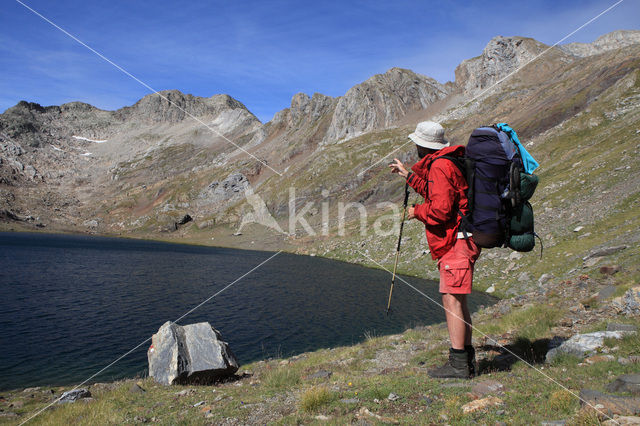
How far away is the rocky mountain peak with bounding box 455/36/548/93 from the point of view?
453ft

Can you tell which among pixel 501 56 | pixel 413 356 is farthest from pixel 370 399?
pixel 501 56

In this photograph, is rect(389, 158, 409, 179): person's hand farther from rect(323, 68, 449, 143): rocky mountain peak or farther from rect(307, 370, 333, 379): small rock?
rect(323, 68, 449, 143): rocky mountain peak

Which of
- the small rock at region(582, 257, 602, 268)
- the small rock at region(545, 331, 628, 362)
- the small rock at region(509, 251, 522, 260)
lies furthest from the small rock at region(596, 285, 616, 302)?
the small rock at region(509, 251, 522, 260)

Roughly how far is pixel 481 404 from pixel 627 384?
188cm

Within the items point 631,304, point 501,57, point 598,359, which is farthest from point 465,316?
point 501,57

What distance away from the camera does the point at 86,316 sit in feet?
89.6

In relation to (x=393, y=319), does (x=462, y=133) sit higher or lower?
higher

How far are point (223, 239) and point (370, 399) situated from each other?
4729 inches

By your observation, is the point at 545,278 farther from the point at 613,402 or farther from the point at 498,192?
the point at 613,402

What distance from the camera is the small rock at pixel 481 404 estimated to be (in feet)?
17.0

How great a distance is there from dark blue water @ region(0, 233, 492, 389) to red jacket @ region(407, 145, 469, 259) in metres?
15.8

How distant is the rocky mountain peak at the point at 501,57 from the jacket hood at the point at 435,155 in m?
154

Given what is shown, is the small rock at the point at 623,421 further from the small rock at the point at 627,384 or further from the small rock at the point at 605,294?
the small rock at the point at 605,294

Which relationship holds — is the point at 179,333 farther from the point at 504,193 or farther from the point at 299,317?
the point at 299,317
